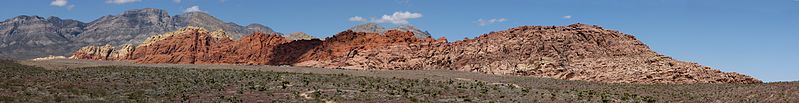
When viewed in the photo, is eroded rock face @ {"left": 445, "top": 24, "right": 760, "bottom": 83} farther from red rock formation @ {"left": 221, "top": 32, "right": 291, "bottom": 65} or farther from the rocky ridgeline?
red rock formation @ {"left": 221, "top": 32, "right": 291, "bottom": 65}

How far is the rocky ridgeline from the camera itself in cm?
6662

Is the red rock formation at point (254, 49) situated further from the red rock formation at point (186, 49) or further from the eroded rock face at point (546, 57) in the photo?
the eroded rock face at point (546, 57)

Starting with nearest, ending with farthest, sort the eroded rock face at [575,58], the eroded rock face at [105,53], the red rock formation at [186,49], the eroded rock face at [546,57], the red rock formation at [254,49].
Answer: the eroded rock face at [575,58] < the eroded rock face at [546,57] < the red rock formation at [254,49] < the red rock formation at [186,49] < the eroded rock face at [105,53]

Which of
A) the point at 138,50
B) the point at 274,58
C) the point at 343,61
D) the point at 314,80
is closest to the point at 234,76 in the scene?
the point at 314,80

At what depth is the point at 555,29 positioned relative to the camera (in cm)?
8238

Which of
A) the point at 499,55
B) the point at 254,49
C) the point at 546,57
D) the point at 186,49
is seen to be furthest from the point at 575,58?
the point at 186,49

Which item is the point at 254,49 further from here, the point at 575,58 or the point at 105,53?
the point at 575,58

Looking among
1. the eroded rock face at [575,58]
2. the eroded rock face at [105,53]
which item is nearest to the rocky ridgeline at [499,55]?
the eroded rock face at [575,58]

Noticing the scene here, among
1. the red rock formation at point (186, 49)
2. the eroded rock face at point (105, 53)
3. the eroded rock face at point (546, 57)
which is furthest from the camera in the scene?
the eroded rock face at point (105, 53)

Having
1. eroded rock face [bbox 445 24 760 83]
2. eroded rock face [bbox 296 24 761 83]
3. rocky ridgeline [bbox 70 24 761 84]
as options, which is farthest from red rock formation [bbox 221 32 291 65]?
eroded rock face [bbox 445 24 760 83]

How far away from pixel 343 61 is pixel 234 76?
37.1 m

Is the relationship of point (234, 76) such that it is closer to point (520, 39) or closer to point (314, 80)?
point (314, 80)

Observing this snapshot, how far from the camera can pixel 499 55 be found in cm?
8075

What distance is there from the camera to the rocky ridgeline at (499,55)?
66625 millimetres
